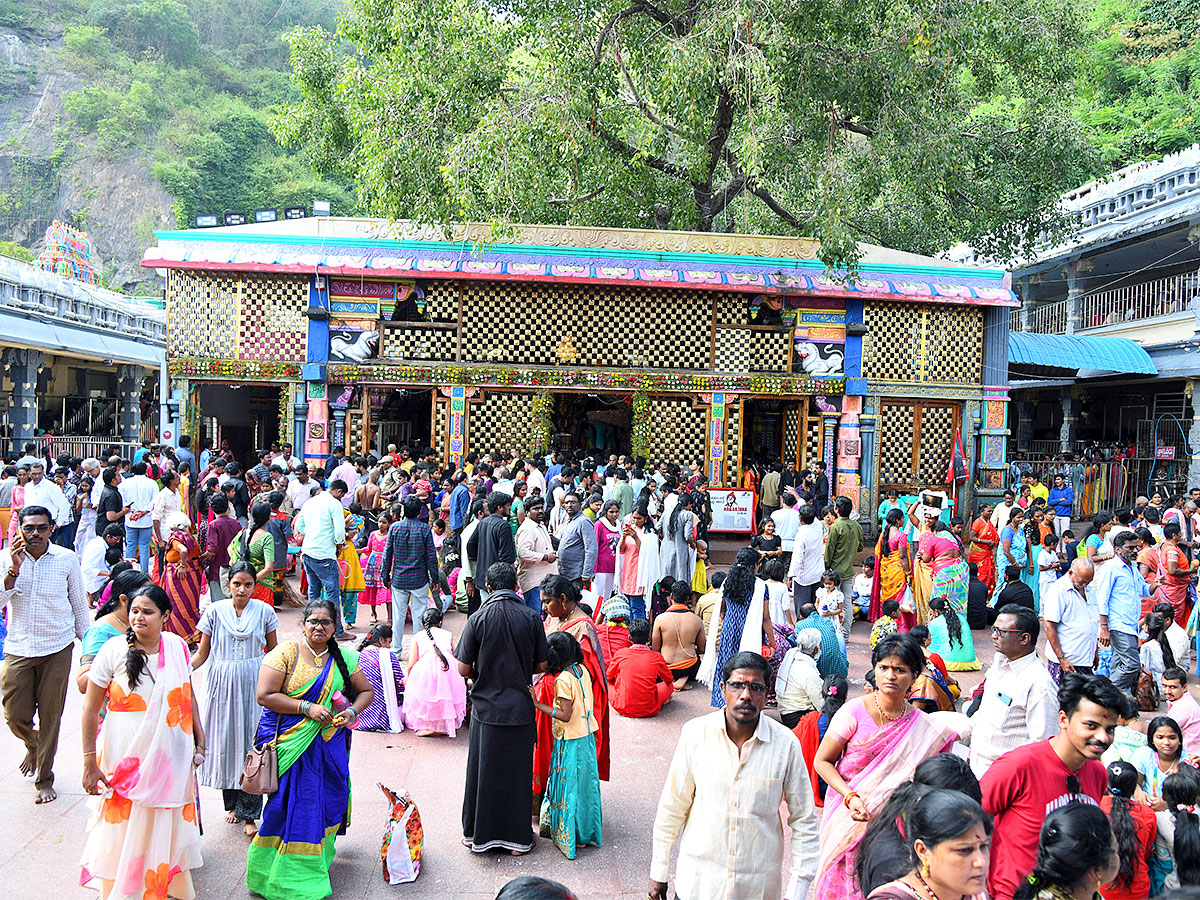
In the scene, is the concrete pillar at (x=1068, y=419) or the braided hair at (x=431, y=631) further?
the concrete pillar at (x=1068, y=419)

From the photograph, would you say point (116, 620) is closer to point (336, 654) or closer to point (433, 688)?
point (336, 654)

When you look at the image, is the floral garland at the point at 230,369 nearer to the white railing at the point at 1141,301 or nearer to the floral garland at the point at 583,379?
the floral garland at the point at 583,379

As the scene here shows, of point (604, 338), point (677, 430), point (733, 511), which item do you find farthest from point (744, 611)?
point (604, 338)

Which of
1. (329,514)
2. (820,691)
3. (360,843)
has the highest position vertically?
(329,514)

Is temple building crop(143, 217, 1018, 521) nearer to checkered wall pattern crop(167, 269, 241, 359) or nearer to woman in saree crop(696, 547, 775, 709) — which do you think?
checkered wall pattern crop(167, 269, 241, 359)

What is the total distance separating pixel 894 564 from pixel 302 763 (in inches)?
268

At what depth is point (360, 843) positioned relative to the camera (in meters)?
4.95

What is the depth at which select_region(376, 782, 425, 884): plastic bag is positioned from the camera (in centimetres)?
452

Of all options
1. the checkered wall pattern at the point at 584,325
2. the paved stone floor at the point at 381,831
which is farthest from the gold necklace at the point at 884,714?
the checkered wall pattern at the point at 584,325

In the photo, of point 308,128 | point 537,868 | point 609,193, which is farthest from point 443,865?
point 308,128

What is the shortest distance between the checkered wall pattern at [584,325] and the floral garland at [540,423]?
23.9 inches

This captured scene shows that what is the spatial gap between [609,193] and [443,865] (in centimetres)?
1480

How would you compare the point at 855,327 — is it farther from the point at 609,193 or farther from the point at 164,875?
the point at 164,875

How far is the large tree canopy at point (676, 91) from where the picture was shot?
13.2 m
